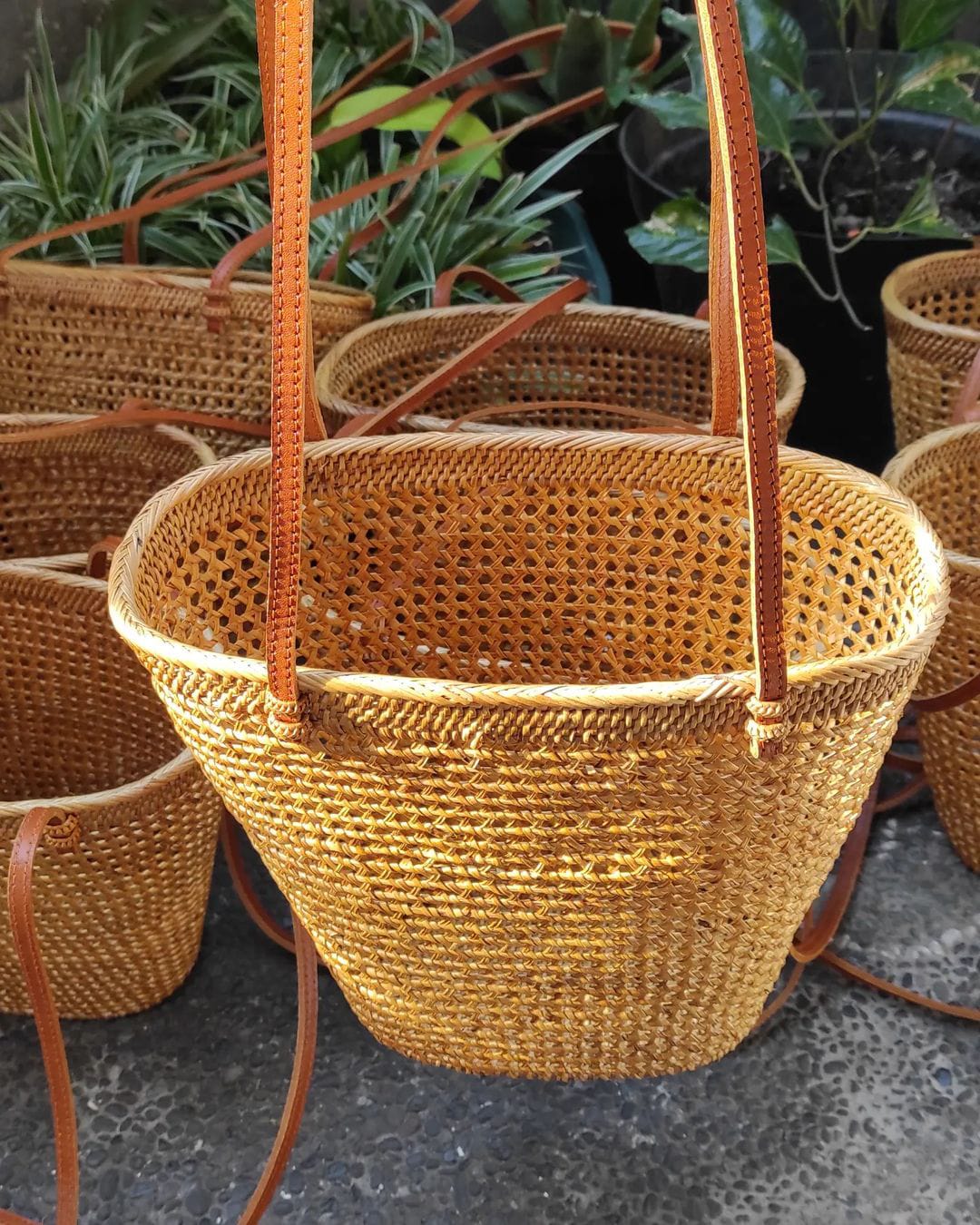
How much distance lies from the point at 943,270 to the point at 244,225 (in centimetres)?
69

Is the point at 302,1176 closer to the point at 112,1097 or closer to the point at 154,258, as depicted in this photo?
the point at 112,1097

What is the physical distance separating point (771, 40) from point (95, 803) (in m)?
0.92

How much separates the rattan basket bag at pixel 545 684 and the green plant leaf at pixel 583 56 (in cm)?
89

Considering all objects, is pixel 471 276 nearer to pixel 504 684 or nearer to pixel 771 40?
pixel 771 40

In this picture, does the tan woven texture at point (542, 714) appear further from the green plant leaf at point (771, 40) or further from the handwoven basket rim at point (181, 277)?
the green plant leaf at point (771, 40)

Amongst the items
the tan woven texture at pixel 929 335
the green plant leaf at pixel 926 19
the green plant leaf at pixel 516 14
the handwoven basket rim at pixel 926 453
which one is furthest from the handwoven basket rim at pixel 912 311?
the green plant leaf at pixel 516 14

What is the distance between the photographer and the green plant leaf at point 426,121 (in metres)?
1.25

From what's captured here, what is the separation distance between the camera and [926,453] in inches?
33.9

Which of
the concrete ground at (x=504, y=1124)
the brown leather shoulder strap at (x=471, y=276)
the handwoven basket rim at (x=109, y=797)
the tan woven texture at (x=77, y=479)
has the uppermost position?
the brown leather shoulder strap at (x=471, y=276)

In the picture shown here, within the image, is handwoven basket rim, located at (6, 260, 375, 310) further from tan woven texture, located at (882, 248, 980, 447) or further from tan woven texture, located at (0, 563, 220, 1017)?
tan woven texture, located at (882, 248, 980, 447)

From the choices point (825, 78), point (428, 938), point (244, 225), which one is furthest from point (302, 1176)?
point (825, 78)

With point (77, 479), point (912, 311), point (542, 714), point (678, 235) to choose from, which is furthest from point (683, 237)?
point (542, 714)

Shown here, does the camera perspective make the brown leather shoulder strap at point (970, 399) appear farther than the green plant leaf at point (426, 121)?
No

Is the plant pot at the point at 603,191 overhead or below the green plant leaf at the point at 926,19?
below
